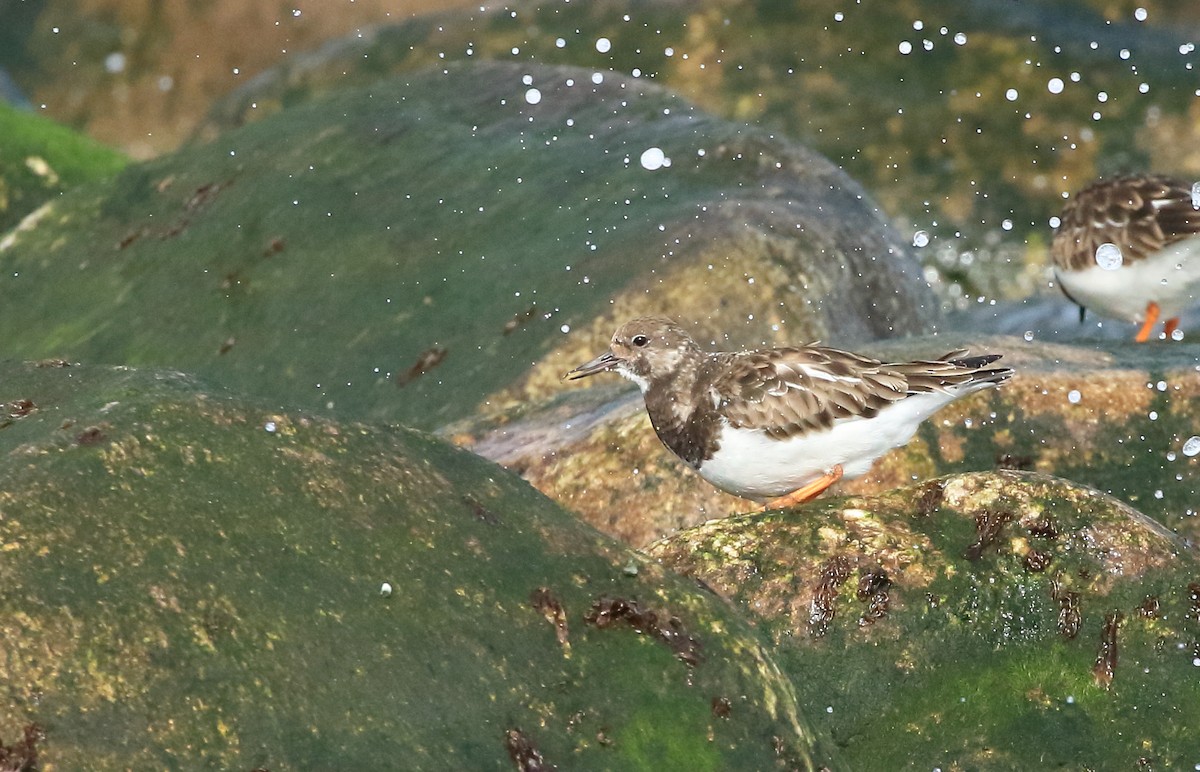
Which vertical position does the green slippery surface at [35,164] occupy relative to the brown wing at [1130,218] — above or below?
above

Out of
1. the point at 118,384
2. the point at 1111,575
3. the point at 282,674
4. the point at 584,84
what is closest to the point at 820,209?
the point at 584,84

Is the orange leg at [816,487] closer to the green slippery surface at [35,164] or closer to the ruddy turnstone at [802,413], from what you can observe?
the ruddy turnstone at [802,413]

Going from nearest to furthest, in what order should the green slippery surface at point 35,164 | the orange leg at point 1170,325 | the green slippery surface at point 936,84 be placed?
the orange leg at point 1170,325
the green slippery surface at point 35,164
the green slippery surface at point 936,84

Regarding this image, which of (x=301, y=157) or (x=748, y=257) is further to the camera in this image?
(x=301, y=157)

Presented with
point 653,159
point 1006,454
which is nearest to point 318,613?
point 1006,454

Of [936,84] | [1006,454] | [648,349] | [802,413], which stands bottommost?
[936,84]

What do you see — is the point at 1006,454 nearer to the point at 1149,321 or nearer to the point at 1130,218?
the point at 1130,218

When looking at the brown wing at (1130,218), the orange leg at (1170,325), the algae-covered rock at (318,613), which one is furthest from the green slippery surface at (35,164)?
the algae-covered rock at (318,613)

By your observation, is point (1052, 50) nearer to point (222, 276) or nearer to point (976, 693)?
point (222, 276)
